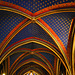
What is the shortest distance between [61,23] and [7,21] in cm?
460

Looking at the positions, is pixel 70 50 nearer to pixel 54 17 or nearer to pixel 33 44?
pixel 54 17

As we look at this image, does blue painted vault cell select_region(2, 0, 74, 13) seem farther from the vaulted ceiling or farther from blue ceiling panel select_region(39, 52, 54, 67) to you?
blue ceiling panel select_region(39, 52, 54, 67)

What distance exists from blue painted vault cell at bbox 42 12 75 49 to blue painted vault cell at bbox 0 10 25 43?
229 centimetres

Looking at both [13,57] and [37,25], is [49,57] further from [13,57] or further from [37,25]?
[37,25]

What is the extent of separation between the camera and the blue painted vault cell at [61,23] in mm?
11539

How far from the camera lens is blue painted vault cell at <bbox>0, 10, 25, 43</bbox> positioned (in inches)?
470

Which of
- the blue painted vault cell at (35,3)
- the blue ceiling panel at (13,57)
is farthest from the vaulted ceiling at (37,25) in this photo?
the blue ceiling panel at (13,57)

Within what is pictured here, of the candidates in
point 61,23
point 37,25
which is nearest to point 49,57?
point 37,25

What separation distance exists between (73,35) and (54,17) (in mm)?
2233

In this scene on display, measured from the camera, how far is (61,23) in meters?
12.3

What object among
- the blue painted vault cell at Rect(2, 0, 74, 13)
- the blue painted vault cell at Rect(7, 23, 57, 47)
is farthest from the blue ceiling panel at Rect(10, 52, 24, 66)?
the blue painted vault cell at Rect(2, 0, 74, 13)

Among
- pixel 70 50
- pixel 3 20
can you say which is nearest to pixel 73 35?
pixel 70 50

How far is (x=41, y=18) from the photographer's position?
1255 cm

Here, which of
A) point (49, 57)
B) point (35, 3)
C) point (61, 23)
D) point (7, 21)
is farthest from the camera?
point (49, 57)
